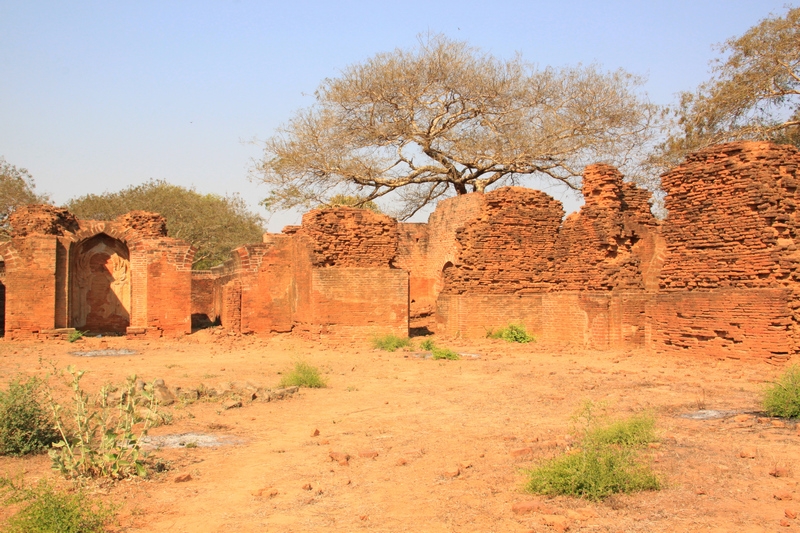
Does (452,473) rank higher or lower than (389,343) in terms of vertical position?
lower

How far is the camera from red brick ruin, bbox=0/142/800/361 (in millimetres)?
11883

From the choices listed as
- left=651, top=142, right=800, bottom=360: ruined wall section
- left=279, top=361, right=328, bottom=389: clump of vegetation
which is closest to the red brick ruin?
left=651, top=142, right=800, bottom=360: ruined wall section

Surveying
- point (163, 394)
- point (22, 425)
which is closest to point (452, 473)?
point (22, 425)

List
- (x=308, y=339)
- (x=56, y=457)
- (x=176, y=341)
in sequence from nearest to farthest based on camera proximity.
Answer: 1. (x=56, y=457)
2. (x=308, y=339)
3. (x=176, y=341)

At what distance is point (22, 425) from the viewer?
21.1ft

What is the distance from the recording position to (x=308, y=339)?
1597 cm

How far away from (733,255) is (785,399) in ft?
18.2

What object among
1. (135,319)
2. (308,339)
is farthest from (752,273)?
(135,319)

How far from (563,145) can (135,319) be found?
15339 mm

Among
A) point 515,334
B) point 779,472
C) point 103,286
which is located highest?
point 103,286

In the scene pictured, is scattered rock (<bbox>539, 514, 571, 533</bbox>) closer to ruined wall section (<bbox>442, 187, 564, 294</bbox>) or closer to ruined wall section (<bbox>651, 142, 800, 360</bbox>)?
ruined wall section (<bbox>651, 142, 800, 360</bbox>)

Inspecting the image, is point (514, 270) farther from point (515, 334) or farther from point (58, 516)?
point (58, 516)

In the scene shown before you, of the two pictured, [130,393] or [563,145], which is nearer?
[130,393]

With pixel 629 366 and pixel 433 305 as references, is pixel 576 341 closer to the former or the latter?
pixel 629 366
